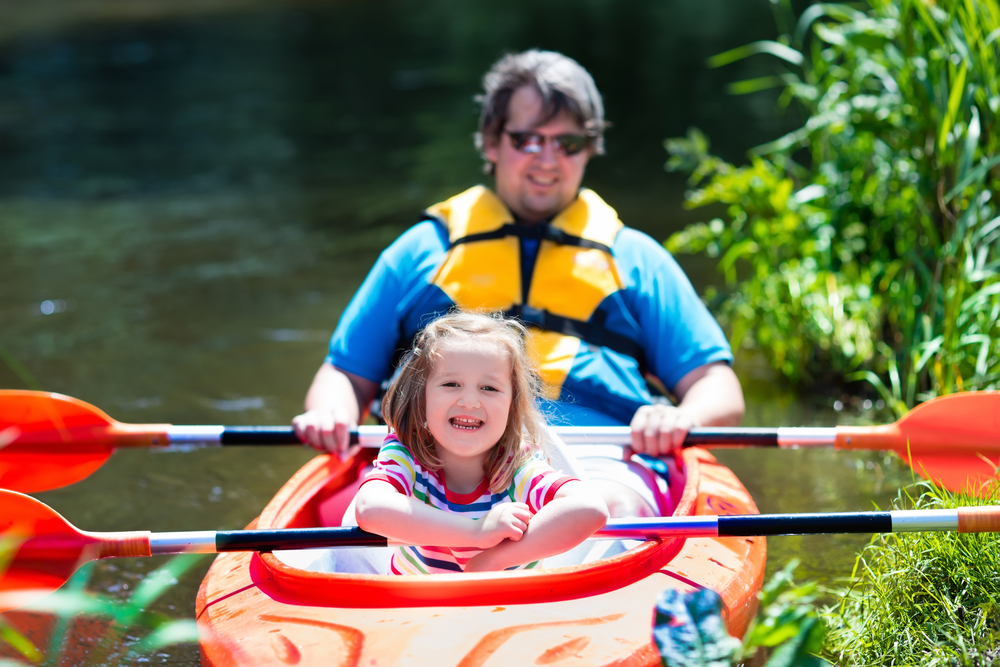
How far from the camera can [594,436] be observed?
226 centimetres

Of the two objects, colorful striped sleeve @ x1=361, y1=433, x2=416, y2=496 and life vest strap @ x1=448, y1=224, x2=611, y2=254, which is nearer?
colorful striped sleeve @ x1=361, y1=433, x2=416, y2=496

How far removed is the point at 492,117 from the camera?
2.70 m

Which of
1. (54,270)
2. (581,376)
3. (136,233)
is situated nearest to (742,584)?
(581,376)

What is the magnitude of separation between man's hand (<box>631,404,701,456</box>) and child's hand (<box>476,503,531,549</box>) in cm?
61

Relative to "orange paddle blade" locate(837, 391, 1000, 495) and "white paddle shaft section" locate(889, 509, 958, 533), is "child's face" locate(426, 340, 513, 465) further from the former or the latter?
"orange paddle blade" locate(837, 391, 1000, 495)

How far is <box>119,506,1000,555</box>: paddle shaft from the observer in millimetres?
1806

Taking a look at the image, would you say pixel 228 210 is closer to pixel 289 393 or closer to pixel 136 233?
pixel 136 233

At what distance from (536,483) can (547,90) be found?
3.91 ft

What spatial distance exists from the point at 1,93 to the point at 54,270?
18.5 feet

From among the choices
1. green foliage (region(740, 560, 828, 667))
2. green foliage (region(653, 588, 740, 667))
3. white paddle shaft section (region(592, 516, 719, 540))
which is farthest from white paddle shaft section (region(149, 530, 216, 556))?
green foliage (region(740, 560, 828, 667))

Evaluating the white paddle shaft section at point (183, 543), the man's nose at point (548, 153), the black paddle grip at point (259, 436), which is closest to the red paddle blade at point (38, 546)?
the white paddle shaft section at point (183, 543)

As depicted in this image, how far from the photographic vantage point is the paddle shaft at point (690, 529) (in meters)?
1.81

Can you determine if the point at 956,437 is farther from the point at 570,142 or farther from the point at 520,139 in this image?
the point at 520,139

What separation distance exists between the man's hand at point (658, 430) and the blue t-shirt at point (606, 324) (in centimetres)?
17
